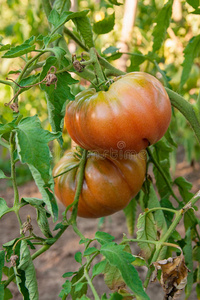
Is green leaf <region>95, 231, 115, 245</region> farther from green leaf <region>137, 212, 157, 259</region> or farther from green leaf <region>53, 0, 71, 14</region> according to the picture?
green leaf <region>53, 0, 71, 14</region>

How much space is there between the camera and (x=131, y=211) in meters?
1.11

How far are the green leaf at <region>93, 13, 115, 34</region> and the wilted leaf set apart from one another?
588mm

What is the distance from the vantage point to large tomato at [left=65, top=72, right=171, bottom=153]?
0.64 metres

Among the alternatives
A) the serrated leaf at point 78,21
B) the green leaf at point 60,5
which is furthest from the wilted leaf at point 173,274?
the green leaf at point 60,5

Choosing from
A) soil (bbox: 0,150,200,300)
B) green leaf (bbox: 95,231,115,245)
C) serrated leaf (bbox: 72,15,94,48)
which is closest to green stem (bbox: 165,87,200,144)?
serrated leaf (bbox: 72,15,94,48)

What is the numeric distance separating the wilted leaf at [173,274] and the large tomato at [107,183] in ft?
0.80

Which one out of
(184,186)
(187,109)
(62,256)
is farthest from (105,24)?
(62,256)

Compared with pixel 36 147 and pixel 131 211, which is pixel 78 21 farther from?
pixel 131 211

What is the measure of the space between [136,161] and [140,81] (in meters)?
0.23

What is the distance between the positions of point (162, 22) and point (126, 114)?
0.41 m

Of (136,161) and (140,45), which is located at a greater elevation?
(136,161)

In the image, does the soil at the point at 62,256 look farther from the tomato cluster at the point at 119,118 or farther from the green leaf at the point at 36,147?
the green leaf at the point at 36,147

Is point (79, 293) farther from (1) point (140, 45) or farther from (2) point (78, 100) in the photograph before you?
(1) point (140, 45)

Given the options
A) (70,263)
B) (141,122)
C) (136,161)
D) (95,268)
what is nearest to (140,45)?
(70,263)
